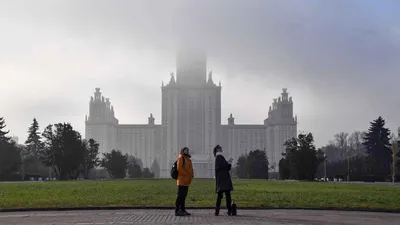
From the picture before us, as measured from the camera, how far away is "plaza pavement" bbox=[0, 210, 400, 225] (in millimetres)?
12148

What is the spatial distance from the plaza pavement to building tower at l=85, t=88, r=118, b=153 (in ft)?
469

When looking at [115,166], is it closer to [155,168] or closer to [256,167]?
[256,167]

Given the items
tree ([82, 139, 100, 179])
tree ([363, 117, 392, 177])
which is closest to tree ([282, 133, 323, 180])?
tree ([363, 117, 392, 177])

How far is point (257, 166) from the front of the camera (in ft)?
315

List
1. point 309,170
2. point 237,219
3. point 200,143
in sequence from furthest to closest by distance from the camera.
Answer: point 200,143 → point 309,170 → point 237,219

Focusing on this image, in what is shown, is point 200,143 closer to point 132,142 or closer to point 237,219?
point 132,142

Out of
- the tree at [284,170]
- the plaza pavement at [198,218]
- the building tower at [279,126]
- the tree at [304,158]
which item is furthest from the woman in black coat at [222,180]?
the building tower at [279,126]

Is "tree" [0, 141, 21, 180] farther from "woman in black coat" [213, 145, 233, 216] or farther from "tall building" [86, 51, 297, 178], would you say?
"tall building" [86, 51, 297, 178]

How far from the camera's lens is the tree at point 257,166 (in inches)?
3713

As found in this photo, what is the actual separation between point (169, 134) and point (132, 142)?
14.6 m

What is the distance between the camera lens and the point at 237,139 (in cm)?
15938

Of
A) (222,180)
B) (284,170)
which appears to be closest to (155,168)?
(284,170)

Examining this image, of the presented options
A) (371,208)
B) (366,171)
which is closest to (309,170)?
(366,171)

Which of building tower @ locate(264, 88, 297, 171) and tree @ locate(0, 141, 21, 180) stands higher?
building tower @ locate(264, 88, 297, 171)
